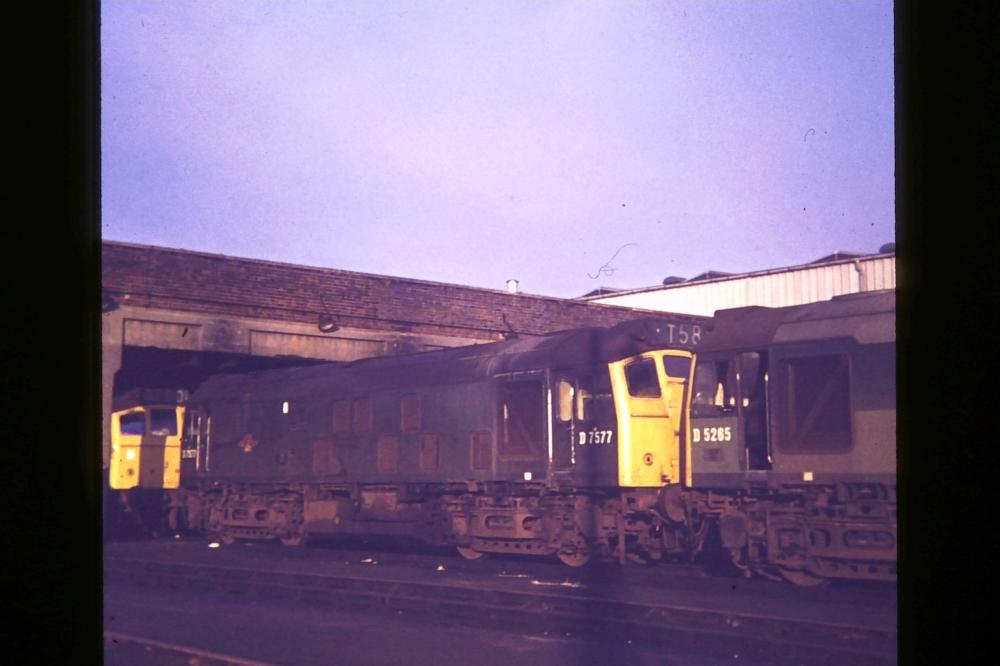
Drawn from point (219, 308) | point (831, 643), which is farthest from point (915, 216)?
point (219, 308)

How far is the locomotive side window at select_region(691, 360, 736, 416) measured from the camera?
1460 cm

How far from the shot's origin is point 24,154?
1.78 metres

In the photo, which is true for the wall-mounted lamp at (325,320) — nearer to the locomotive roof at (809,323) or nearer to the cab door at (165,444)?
the cab door at (165,444)

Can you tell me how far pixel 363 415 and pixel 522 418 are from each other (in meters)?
4.32

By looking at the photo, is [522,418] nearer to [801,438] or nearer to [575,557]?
[575,557]

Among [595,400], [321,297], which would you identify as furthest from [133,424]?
[595,400]

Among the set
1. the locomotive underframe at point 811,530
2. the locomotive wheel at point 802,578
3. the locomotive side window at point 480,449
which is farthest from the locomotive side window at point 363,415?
the locomotive wheel at point 802,578

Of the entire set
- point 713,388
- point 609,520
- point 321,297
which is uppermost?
point 321,297

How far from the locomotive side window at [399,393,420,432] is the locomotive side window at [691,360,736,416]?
581 centimetres

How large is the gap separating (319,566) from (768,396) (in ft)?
26.3

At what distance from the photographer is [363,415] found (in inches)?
790

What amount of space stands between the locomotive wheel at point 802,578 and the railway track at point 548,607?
2.13m

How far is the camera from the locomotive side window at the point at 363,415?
65.4ft

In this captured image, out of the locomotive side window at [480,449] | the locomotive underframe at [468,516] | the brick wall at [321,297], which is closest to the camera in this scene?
the locomotive underframe at [468,516]
